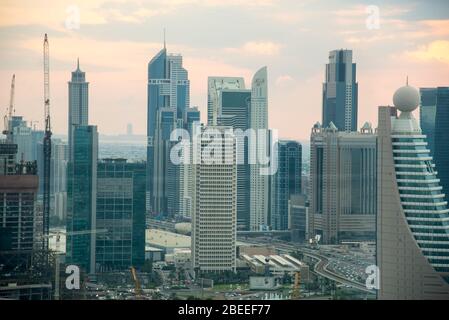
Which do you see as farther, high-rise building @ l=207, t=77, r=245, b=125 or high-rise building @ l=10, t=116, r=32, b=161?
high-rise building @ l=207, t=77, r=245, b=125

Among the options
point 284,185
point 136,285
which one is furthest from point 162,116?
point 136,285

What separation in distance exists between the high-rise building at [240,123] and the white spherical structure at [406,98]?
1.80 metres

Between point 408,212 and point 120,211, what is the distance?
2.86 meters

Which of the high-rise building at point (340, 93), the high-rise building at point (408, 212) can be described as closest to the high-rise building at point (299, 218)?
the high-rise building at point (340, 93)

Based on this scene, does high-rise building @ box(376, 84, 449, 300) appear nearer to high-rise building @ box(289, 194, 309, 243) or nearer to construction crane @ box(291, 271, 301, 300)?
construction crane @ box(291, 271, 301, 300)

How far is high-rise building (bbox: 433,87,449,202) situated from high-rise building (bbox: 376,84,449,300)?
0.22 ft

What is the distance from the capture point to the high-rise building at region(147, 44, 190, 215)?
7.45m

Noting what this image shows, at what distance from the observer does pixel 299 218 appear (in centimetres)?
772

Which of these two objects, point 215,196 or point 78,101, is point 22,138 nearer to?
point 78,101

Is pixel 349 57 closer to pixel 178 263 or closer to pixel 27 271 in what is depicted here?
pixel 178 263

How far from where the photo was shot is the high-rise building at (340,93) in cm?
683

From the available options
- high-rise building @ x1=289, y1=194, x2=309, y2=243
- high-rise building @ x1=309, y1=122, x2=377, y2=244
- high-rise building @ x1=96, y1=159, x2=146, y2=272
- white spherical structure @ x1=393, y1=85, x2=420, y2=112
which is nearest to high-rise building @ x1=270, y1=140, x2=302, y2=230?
high-rise building @ x1=289, y1=194, x2=309, y2=243

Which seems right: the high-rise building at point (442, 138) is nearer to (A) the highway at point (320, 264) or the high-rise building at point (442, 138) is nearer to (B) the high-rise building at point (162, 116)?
(A) the highway at point (320, 264)

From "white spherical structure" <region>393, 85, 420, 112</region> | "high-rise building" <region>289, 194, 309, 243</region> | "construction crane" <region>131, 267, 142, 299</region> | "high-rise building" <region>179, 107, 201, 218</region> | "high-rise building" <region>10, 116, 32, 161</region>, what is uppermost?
"white spherical structure" <region>393, 85, 420, 112</region>
